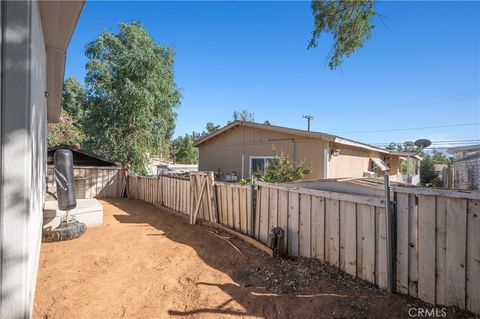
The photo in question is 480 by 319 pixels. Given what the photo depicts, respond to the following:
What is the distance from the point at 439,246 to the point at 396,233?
0.41 m

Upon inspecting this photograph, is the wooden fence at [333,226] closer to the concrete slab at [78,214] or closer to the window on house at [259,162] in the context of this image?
the concrete slab at [78,214]

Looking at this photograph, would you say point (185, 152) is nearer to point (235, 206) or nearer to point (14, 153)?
point (235, 206)

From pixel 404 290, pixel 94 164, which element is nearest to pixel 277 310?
pixel 404 290

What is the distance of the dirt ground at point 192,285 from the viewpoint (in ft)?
8.84

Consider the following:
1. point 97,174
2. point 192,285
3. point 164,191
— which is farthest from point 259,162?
point 192,285

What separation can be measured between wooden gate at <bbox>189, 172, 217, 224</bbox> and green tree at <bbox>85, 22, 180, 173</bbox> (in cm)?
999

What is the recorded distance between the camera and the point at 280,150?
Answer: 11.2m

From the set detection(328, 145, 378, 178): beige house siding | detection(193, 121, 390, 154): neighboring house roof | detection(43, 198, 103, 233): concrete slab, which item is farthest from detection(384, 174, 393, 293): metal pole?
detection(328, 145, 378, 178): beige house siding

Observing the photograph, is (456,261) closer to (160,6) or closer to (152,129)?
(160,6)

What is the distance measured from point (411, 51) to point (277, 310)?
1071 cm

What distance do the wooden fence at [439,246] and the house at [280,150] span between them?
721 cm

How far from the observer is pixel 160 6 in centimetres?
942

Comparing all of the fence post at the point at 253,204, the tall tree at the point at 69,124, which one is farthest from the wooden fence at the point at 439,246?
the tall tree at the point at 69,124

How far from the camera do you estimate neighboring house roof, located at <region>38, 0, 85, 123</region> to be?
3.36m
